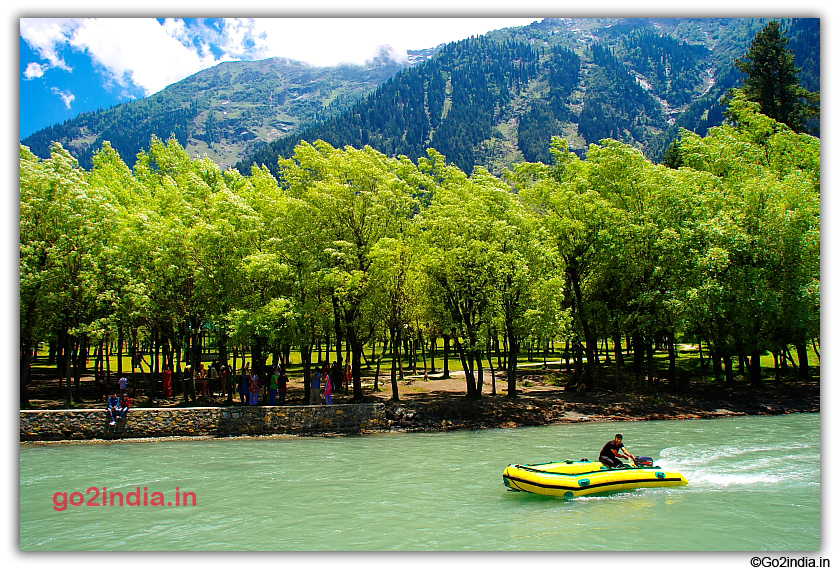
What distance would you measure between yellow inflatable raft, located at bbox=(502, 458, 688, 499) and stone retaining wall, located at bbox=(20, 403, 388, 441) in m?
11.3

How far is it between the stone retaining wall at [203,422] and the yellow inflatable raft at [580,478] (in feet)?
36.9

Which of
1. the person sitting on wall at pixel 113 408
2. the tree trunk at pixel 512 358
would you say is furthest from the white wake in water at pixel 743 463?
the person sitting on wall at pixel 113 408

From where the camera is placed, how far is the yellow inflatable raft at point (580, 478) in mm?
16438

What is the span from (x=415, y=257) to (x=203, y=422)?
1229 cm

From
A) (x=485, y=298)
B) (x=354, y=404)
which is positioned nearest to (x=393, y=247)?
(x=485, y=298)

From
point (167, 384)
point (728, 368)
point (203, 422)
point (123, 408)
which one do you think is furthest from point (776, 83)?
point (123, 408)

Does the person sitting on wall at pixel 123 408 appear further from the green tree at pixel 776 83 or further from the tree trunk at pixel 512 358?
the green tree at pixel 776 83

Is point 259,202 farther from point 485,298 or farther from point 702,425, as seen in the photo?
point 702,425

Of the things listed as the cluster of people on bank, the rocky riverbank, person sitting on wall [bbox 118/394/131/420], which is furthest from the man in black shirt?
person sitting on wall [bbox 118/394/131/420]

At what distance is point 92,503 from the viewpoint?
599 inches

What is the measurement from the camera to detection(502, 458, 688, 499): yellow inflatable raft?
1644 cm

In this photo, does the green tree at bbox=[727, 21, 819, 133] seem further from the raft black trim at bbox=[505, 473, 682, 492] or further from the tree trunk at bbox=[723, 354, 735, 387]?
the raft black trim at bbox=[505, 473, 682, 492]

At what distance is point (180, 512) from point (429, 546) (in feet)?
21.9

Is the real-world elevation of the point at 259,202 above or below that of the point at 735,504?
above
